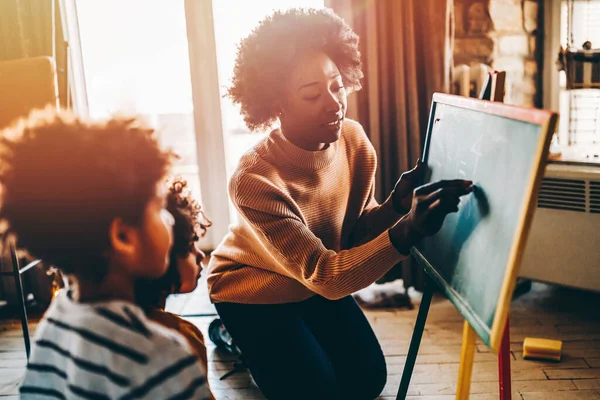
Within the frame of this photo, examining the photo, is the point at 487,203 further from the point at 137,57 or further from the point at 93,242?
the point at 137,57

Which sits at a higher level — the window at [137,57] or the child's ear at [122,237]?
the window at [137,57]

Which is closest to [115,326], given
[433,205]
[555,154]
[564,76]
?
[433,205]

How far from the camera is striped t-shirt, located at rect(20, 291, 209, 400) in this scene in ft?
2.60

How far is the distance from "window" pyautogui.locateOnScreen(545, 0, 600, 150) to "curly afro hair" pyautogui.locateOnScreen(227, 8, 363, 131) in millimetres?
1476

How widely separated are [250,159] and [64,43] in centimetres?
164

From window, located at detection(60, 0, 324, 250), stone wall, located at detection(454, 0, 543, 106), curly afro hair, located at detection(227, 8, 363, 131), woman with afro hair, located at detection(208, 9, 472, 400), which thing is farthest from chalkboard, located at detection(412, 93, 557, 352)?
window, located at detection(60, 0, 324, 250)

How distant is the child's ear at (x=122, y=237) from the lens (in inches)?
33.6

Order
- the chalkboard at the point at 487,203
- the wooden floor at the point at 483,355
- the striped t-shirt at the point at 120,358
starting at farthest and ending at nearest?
the wooden floor at the point at 483,355 < the chalkboard at the point at 487,203 < the striped t-shirt at the point at 120,358

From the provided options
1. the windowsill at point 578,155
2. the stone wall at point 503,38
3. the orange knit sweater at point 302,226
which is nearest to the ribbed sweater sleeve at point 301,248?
the orange knit sweater at point 302,226

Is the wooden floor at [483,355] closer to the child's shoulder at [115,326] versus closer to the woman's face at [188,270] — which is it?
the woman's face at [188,270]

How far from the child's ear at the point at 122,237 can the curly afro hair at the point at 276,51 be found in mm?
807

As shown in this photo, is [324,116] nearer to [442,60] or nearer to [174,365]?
[174,365]

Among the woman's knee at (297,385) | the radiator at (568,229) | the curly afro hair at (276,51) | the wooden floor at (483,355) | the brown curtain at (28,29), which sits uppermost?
the brown curtain at (28,29)

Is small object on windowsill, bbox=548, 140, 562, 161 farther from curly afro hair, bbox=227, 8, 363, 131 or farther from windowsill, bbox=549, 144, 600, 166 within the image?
curly afro hair, bbox=227, 8, 363, 131
